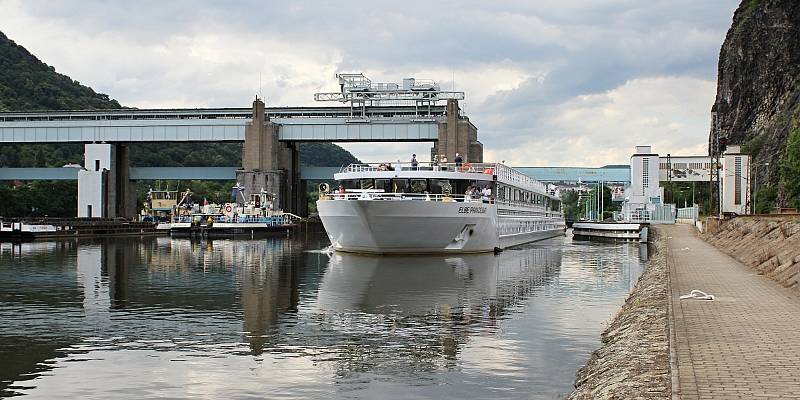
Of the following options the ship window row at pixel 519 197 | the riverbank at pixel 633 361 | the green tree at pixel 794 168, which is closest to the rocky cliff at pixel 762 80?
→ the green tree at pixel 794 168

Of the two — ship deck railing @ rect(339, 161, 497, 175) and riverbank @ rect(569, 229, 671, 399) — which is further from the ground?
ship deck railing @ rect(339, 161, 497, 175)

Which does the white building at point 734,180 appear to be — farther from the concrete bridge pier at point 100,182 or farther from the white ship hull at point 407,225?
the concrete bridge pier at point 100,182

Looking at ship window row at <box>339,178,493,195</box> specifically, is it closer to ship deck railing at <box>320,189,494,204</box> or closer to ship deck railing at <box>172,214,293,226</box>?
ship deck railing at <box>320,189,494,204</box>

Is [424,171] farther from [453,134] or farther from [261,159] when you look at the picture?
[261,159]

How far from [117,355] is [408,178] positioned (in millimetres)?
30058

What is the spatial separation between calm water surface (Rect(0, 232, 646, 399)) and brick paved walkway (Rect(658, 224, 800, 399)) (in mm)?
2070

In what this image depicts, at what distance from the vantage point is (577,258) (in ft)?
153

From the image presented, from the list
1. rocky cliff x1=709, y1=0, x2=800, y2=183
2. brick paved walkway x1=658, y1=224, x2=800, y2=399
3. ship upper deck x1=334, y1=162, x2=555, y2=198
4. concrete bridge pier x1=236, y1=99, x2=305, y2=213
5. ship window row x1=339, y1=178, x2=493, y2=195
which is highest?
rocky cliff x1=709, y1=0, x2=800, y2=183

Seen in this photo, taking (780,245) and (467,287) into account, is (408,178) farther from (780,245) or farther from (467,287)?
(780,245)

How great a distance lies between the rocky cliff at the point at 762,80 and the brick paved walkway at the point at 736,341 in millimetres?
85677

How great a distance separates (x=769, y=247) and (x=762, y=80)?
95.3 meters

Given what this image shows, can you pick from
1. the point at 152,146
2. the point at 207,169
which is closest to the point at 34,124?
the point at 207,169

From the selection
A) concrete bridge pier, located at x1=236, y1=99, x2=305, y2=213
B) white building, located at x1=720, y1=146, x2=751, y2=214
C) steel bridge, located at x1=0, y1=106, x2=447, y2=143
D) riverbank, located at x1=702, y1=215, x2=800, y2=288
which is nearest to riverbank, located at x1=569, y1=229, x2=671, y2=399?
riverbank, located at x1=702, y1=215, x2=800, y2=288

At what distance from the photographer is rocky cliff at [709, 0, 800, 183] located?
104 meters
